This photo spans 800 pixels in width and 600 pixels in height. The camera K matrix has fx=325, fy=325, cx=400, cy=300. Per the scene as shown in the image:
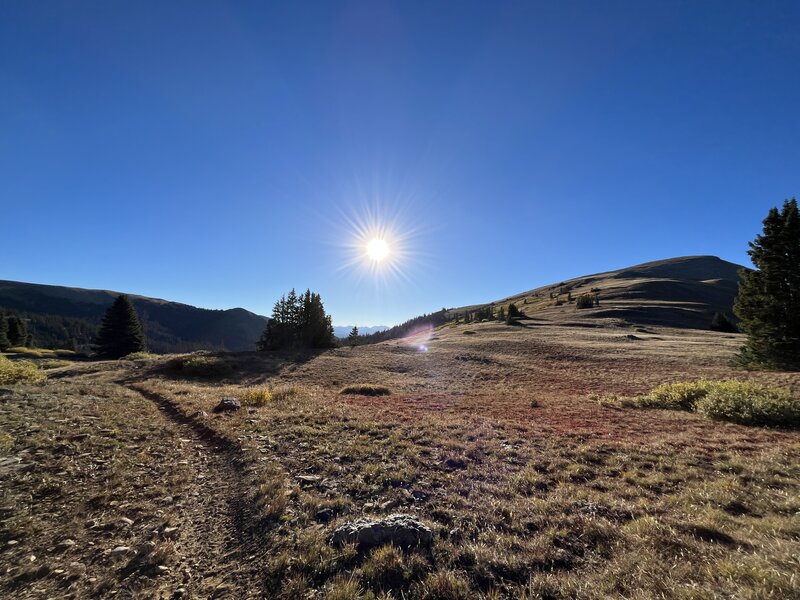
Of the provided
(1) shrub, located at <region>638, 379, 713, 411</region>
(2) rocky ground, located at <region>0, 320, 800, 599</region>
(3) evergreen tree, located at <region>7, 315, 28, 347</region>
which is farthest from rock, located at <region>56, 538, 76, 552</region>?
(3) evergreen tree, located at <region>7, 315, 28, 347</region>

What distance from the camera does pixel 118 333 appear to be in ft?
193

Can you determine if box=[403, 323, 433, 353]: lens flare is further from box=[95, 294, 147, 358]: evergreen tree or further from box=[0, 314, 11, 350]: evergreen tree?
box=[0, 314, 11, 350]: evergreen tree

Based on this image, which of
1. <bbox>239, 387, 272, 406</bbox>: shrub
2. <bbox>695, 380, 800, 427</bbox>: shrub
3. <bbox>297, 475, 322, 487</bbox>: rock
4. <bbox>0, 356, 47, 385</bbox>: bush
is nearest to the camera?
<bbox>297, 475, 322, 487</bbox>: rock

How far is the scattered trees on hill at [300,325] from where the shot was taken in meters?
57.7

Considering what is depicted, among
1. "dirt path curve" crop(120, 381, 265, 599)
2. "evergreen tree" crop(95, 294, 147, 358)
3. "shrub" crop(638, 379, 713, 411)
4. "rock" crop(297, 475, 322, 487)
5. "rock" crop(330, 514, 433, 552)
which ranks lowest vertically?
"shrub" crop(638, 379, 713, 411)

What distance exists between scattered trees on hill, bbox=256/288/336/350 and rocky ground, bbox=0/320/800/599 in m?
41.1

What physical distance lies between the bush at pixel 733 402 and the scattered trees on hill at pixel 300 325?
47.4m

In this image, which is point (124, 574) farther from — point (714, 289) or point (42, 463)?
point (714, 289)

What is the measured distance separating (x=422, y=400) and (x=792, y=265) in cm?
3191

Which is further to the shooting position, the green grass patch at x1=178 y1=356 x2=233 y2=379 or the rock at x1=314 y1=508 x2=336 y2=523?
the green grass patch at x1=178 y1=356 x2=233 y2=379

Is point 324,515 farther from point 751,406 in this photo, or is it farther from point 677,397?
point 677,397

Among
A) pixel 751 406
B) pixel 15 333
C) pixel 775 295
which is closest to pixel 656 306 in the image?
pixel 775 295

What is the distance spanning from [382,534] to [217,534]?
10.8 feet

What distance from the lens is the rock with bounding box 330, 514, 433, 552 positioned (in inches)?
222
